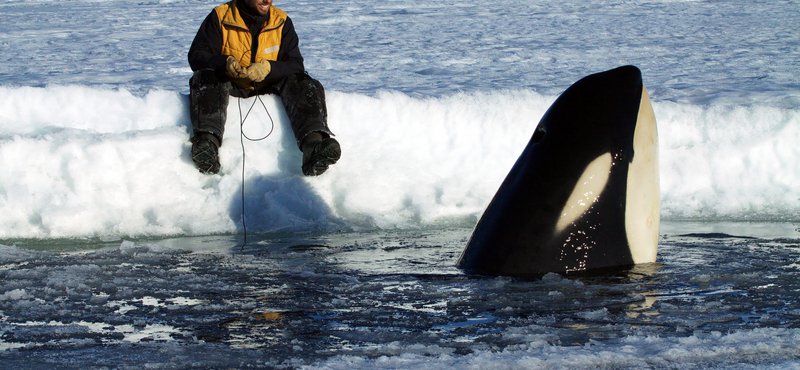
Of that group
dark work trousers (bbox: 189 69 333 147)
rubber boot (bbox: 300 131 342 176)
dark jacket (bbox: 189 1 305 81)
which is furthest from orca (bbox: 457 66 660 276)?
dark jacket (bbox: 189 1 305 81)

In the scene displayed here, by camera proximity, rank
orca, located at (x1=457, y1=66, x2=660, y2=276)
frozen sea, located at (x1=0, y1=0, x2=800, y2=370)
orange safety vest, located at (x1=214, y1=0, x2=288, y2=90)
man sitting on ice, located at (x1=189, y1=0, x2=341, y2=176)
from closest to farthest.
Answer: frozen sea, located at (x1=0, y1=0, x2=800, y2=370) → orca, located at (x1=457, y1=66, x2=660, y2=276) → man sitting on ice, located at (x1=189, y1=0, x2=341, y2=176) → orange safety vest, located at (x1=214, y1=0, x2=288, y2=90)

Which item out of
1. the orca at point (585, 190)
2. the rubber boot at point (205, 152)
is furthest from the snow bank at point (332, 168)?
the orca at point (585, 190)

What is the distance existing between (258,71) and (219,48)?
21.0 inches

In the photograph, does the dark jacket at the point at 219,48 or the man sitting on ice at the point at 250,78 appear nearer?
the man sitting on ice at the point at 250,78

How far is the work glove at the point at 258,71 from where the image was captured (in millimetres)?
5605

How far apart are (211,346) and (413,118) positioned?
420cm

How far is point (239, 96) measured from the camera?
602 centimetres

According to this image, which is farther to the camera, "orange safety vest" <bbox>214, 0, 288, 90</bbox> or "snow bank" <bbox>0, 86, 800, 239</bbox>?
"orange safety vest" <bbox>214, 0, 288, 90</bbox>

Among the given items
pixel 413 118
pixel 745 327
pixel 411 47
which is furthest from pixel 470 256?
pixel 411 47

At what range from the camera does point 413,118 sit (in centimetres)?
636

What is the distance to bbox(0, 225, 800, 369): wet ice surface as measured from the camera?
2199 millimetres

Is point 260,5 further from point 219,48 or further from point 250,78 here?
point 250,78

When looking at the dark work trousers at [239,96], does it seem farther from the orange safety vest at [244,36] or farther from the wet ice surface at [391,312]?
the wet ice surface at [391,312]

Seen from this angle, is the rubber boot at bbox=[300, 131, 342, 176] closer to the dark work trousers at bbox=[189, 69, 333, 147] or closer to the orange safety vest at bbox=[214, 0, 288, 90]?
the dark work trousers at bbox=[189, 69, 333, 147]
